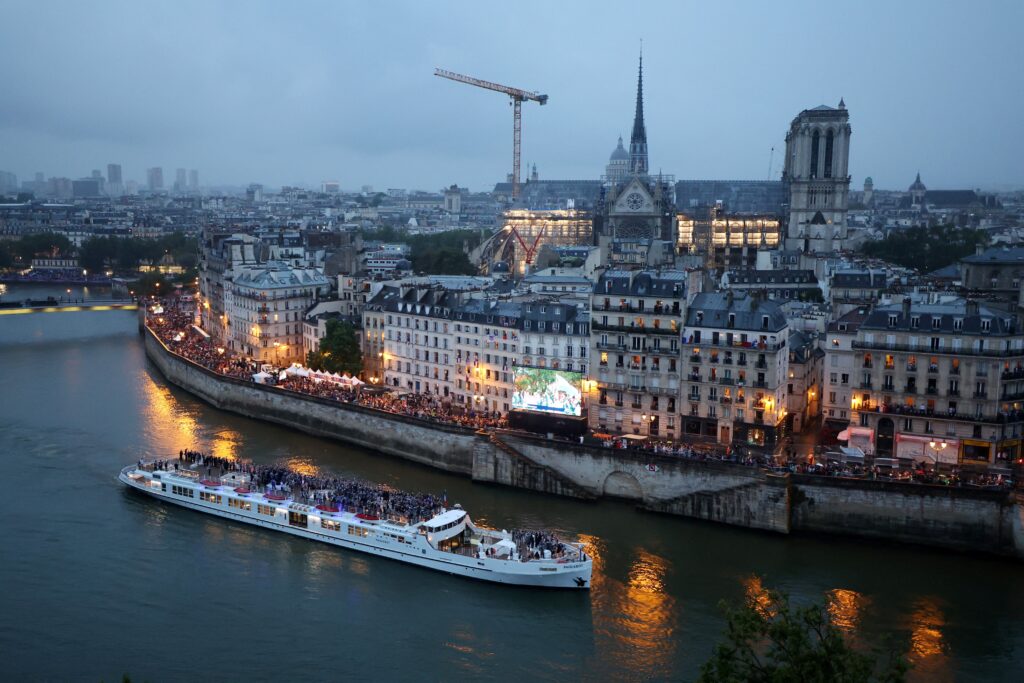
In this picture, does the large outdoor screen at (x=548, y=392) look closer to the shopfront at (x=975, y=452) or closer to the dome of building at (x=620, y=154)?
the shopfront at (x=975, y=452)

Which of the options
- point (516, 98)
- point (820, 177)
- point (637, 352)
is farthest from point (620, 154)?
point (637, 352)

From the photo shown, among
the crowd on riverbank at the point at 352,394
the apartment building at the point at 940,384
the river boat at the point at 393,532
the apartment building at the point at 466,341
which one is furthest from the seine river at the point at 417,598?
the apartment building at the point at 466,341

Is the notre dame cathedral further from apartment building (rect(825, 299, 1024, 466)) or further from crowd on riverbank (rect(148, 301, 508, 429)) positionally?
apartment building (rect(825, 299, 1024, 466))

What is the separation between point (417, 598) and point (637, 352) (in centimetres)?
1509

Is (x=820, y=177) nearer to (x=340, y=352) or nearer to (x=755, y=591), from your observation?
(x=340, y=352)

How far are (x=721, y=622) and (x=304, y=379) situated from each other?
28486mm

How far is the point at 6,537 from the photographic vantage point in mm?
32031

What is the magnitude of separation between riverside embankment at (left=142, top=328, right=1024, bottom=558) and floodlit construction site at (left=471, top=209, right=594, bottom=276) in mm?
55687

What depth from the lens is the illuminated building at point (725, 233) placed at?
292 feet

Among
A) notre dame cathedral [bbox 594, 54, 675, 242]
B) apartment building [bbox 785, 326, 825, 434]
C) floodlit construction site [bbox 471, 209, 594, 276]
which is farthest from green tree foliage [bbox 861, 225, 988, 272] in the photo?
apartment building [bbox 785, 326, 825, 434]

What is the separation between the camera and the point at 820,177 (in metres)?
87.9

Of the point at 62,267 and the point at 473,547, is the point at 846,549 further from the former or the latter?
the point at 62,267

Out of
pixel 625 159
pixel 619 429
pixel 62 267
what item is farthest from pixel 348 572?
pixel 625 159

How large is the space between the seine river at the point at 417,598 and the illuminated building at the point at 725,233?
181 ft
